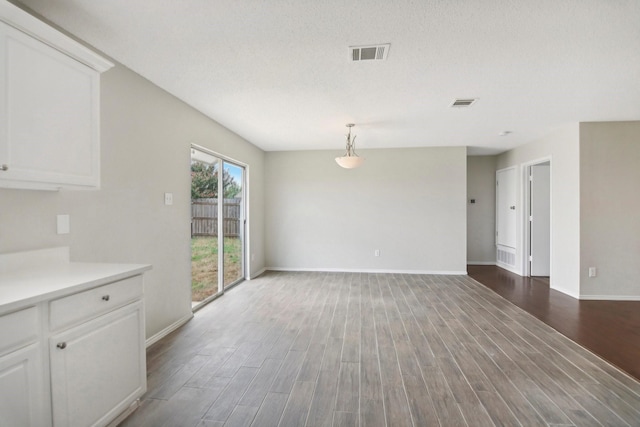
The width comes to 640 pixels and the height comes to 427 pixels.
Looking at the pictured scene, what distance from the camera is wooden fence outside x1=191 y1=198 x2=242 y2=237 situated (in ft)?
13.0

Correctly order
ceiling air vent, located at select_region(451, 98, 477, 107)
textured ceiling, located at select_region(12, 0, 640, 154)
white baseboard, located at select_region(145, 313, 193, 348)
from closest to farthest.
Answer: textured ceiling, located at select_region(12, 0, 640, 154), white baseboard, located at select_region(145, 313, 193, 348), ceiling air vent, located at select_region(451, 98, 477, 107)

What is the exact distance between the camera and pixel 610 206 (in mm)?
4344

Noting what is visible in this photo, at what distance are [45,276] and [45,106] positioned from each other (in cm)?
94

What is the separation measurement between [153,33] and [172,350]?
8.61 feet

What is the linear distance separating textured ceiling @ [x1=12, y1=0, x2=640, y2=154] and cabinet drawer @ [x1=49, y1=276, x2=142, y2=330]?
170cm

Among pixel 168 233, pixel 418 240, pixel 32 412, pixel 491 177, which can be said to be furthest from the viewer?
pixel 491 177

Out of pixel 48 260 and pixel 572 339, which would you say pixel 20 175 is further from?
pixel 572 339

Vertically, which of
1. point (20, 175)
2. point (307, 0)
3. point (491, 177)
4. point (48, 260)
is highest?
point (307, 0)

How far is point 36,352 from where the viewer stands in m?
1.34

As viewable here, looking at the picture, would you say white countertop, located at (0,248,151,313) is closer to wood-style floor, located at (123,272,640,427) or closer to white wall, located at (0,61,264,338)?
white wall, located at (0,61,264,338)

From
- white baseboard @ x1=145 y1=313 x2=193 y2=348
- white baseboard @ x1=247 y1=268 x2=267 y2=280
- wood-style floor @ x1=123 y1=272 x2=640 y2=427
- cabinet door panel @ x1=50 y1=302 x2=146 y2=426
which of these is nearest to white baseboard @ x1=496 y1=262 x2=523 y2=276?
wood-style floor @ x1=123 y1=272 x2=640 y2=427

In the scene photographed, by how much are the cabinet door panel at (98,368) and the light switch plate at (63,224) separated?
0.78 metres

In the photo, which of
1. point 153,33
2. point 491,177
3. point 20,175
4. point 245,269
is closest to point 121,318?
point 20,175

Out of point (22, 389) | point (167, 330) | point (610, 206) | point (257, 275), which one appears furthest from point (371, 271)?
point (22, 389)
